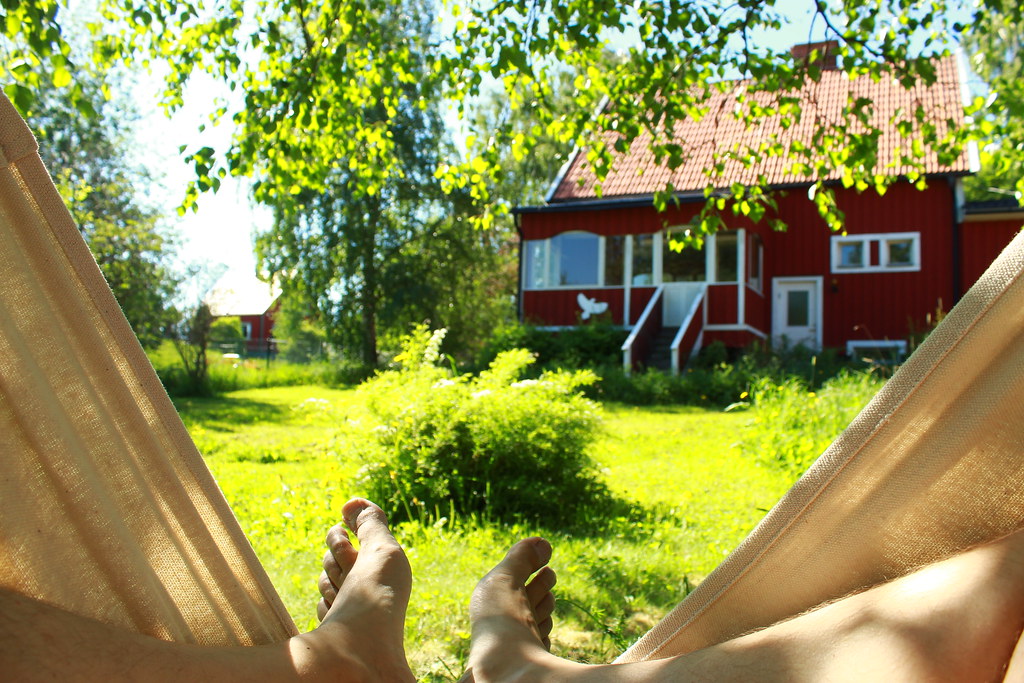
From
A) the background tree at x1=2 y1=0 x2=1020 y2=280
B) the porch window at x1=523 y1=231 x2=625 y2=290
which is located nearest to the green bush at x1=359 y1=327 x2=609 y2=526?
the background tree at x1=2 y1=0 x2=1020 y2=280

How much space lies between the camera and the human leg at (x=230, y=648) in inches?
41.0

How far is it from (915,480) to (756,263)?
49.9 ft

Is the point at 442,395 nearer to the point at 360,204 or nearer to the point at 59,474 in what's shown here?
the point at 59,474

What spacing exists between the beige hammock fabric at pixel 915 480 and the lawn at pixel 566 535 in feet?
4.04

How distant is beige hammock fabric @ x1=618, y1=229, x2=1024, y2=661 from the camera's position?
120 centimetres

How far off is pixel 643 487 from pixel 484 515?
1519 millimetres

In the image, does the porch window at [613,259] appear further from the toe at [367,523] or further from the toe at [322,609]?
the toe at [322,609]

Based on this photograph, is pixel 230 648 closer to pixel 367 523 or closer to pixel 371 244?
pixel 367 523

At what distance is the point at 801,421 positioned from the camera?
6332mm

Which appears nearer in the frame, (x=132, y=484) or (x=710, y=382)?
(x=132, y=484)

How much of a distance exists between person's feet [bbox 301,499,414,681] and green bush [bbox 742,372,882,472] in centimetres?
420

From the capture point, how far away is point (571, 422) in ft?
15.0

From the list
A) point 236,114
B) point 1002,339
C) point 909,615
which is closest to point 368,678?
point 909,615

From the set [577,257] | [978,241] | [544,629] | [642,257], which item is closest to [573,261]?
[577,257]
